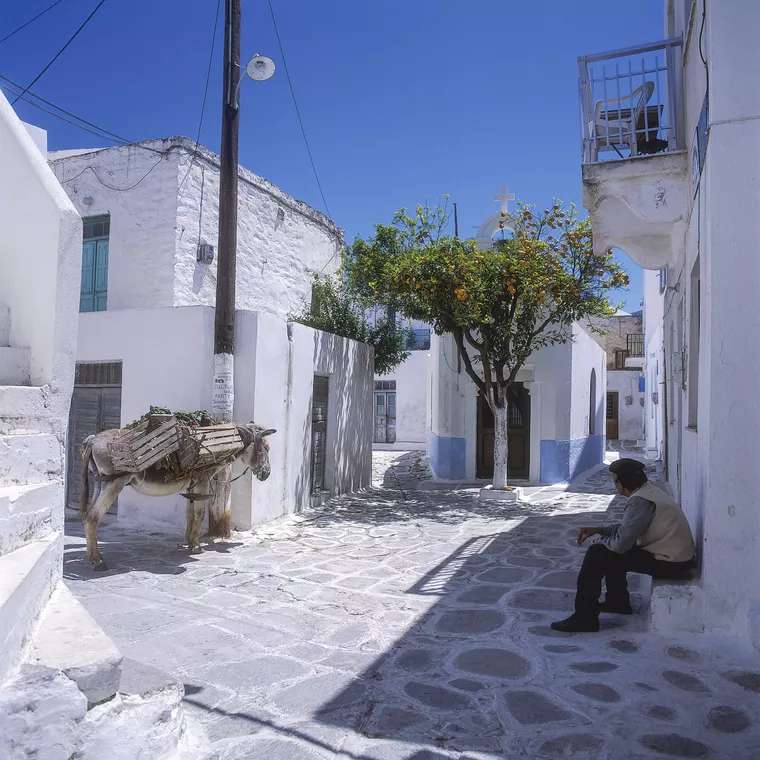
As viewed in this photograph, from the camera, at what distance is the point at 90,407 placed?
376 inches

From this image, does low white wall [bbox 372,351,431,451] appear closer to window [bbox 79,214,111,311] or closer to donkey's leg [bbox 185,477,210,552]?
window [bbox 79,214,111,311]

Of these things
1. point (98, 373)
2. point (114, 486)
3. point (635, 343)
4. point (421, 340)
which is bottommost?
point (114, 486)

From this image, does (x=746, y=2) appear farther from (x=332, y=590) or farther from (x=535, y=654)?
(x=332, y=590)

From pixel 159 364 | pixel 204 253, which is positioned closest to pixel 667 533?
pixel 159 364

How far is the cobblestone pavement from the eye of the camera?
132 inches

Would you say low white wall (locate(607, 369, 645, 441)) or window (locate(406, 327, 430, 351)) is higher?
window (locate(406, 327, 430, 351))

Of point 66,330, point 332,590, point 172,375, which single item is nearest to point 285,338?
point 172,375

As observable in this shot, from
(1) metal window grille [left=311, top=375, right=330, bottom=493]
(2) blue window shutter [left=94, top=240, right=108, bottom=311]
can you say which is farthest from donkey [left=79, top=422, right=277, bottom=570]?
(2) blue window shutter [left=94, top=240, right=108, bottom=311]

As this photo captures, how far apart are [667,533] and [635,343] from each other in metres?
28.9

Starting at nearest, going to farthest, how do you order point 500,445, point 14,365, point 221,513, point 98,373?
point 14,365
point 221,513
point 98,373
point 500,445

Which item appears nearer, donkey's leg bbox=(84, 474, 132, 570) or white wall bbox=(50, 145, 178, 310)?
donkey's leg bbox=(84, 474, 132, 570)

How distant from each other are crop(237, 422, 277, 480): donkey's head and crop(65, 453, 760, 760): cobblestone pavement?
3.05 feet

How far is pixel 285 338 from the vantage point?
9664 mm

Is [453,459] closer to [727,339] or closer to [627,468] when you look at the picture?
[627,468]
